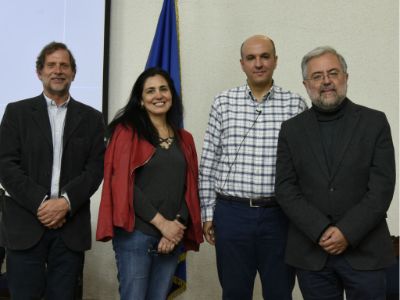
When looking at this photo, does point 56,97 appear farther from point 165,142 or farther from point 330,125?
point 330,125

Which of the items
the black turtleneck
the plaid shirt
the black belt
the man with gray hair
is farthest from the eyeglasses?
the black belt

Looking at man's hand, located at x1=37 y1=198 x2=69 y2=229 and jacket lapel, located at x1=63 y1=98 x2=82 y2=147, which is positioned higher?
jacket lapel, located at x1=63 y1=98 x2=82 y2=147

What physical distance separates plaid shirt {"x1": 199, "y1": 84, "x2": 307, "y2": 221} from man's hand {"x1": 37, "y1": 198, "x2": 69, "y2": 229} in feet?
2.28

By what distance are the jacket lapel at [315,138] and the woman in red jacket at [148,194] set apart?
0.62 m

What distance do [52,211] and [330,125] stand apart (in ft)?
4.24

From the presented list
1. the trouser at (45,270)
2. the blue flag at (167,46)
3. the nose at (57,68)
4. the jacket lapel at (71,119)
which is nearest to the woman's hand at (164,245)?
the trouser at (45,270)

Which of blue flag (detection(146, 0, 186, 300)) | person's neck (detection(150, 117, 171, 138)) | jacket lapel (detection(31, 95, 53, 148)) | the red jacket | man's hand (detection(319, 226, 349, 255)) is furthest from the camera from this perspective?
blue flag (detection(146, 0, 186, 300))

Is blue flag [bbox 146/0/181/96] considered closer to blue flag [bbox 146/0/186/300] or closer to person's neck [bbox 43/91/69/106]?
blue flag [bbox 146/0/186/300]

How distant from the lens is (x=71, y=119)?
242 cm

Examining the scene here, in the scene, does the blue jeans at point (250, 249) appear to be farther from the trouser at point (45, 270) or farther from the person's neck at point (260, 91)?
the trouser at point (45, 270)

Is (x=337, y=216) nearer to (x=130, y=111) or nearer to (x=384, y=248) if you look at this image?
(x=384, y=248)

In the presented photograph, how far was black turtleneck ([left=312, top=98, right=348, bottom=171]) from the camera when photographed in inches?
81.1

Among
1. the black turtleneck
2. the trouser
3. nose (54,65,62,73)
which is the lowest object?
the trouser

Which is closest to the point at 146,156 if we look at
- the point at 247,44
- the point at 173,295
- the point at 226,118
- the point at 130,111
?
the point at 130,111
